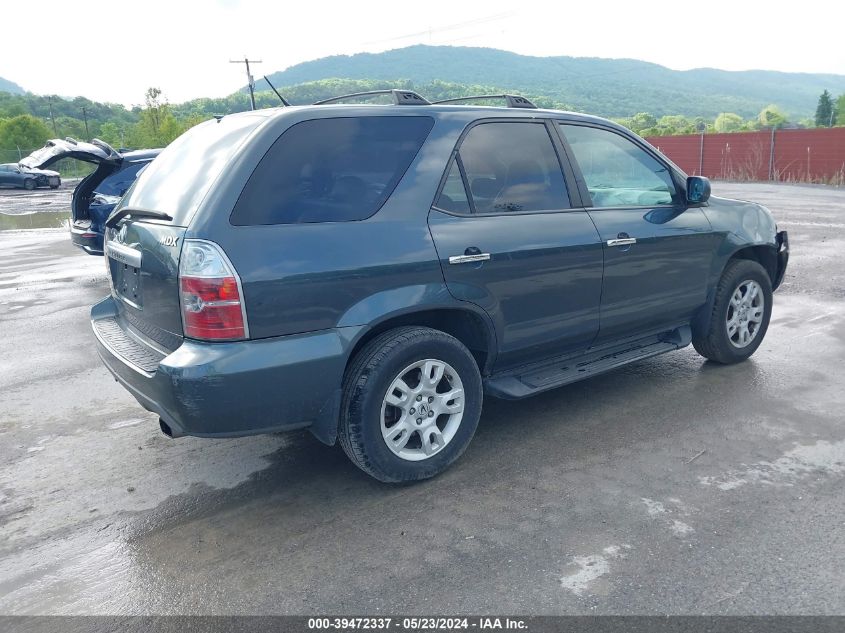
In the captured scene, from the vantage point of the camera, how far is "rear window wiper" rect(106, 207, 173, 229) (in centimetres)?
331

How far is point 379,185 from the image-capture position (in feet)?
11.1

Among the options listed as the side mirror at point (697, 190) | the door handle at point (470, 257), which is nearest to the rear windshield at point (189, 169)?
the door handle at point (470, 257)

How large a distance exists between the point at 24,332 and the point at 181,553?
15.9 feet

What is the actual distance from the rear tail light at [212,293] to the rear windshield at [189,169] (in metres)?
0.23

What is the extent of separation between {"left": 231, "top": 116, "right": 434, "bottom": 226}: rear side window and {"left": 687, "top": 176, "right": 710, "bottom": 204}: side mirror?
2.16 metres

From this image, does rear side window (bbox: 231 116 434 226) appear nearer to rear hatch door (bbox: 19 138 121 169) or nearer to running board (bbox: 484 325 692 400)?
running board (bbox: 484 325 692 400)

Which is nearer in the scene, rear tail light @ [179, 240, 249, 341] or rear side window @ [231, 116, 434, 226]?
rear tail light @ [179, 240, 249, 341]

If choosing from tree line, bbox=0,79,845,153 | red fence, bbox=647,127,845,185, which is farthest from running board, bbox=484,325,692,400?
red fence, bbox=647,127,845,185

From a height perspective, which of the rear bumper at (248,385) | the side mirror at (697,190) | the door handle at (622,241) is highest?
the side mirror at (697,190)

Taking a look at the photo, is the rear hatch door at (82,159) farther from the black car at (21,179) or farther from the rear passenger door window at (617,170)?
the black car at (21,179)

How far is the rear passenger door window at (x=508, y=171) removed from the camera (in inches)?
145

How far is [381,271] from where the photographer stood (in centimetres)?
325

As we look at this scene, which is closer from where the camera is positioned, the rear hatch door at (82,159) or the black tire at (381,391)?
the black tire at (381,391)

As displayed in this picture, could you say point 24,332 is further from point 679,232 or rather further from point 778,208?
point 778,208
